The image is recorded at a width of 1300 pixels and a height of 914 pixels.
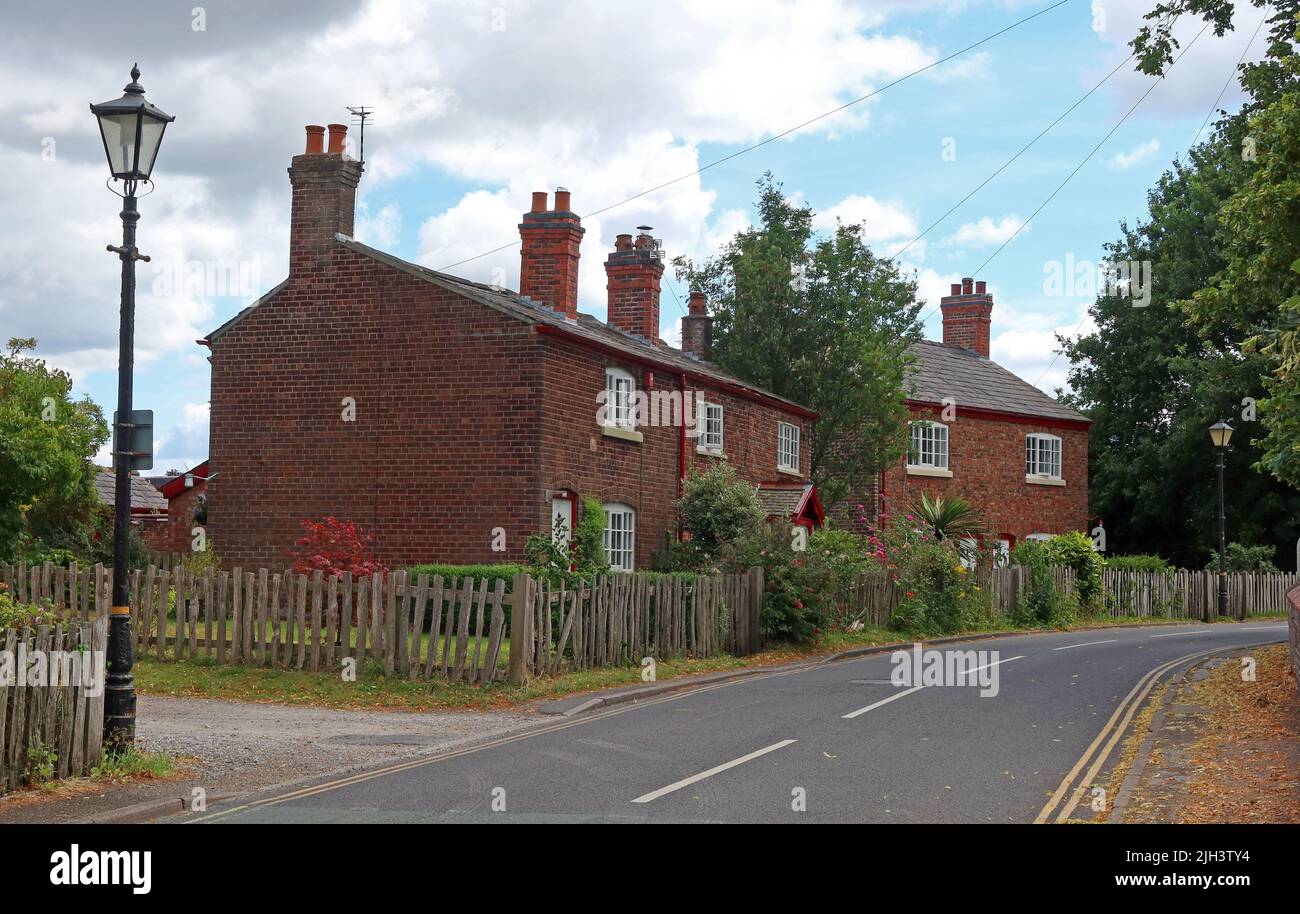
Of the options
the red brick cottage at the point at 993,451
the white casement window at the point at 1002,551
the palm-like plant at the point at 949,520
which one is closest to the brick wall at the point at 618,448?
the palm-like plant at the point at 949,520

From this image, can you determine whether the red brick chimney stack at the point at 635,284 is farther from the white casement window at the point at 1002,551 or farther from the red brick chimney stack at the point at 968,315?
the red brick chimney stack at the point at 968,315

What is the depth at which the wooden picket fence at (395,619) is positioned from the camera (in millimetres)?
16594

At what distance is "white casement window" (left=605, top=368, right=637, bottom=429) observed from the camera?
25594 mm

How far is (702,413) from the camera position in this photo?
2923 cm

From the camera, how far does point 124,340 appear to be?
11.1m

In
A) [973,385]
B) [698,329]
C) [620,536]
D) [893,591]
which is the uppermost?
[698,329]

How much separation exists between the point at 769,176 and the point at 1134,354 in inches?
858

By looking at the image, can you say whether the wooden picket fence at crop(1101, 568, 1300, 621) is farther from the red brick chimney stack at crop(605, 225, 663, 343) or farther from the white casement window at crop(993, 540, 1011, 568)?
Result: the red brick chimney stack at crop(605, 225, 663, 343)

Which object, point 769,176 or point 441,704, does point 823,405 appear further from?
point 441,704

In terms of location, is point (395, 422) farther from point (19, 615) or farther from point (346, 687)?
point (19, 615)

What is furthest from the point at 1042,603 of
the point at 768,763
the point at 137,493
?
the point at 137,493

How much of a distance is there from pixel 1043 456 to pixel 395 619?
3305cm

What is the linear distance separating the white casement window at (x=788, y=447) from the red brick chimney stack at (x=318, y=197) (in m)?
13.3

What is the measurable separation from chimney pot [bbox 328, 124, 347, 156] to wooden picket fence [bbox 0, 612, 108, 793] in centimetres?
1584
